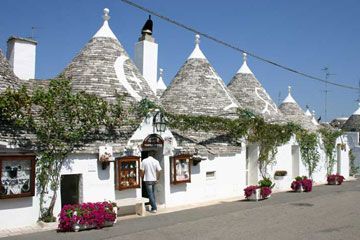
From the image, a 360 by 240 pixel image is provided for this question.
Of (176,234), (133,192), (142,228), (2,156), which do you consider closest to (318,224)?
(176,234)

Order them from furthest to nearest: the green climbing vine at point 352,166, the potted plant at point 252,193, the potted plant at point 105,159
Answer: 1. the green climbing vine at point 352,166
2. the potted plant at point 252,193
3. the potted plant at point 105,159

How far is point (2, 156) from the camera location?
9.05 meters

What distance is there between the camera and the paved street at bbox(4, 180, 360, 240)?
8922 mm

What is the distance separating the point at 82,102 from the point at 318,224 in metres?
6.74

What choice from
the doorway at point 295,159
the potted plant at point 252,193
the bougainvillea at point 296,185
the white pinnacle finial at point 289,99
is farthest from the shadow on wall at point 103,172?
the white pinnacle finial at point 289,99

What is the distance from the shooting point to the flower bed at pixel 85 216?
9.21 m

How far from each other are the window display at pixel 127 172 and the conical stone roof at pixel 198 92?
6.71m

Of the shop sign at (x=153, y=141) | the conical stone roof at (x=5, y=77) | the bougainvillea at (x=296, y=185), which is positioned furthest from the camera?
the bougainvillea at (x=296, y=185)

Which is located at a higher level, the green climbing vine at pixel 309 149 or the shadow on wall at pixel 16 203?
the green climbing vine at pixel 309 149

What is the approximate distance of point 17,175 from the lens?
939 centimetres

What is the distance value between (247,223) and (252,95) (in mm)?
12174

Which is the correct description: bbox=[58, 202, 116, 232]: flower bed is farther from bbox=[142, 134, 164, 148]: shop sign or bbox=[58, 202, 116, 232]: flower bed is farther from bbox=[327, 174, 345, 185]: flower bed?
bbox=[327, 174, 345, 185]: flower bed

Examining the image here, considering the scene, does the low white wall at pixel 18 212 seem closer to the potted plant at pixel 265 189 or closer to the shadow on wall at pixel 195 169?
the shadow on wall at pixel 195 169

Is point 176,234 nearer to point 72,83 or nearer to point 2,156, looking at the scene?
point 2,156
